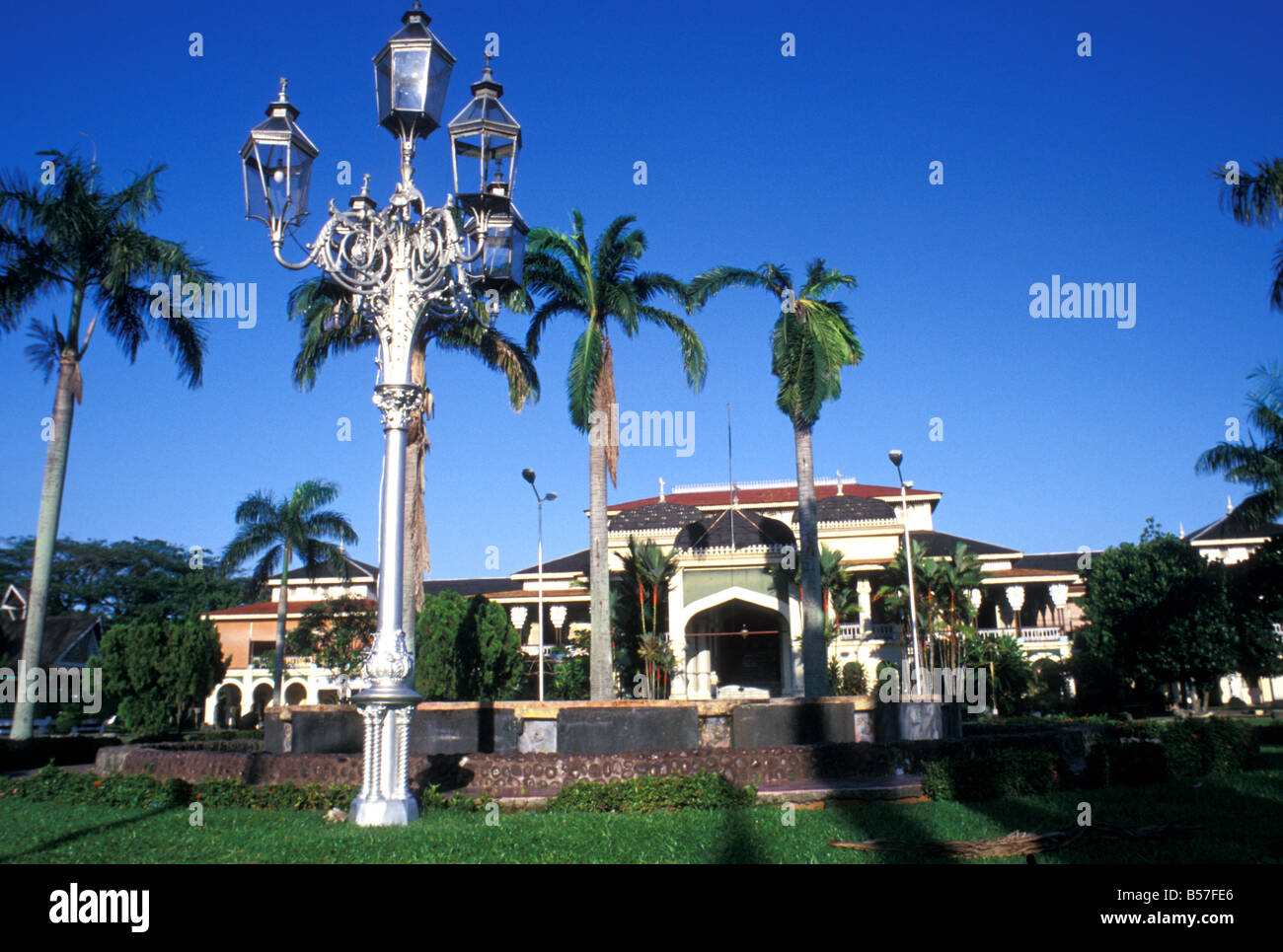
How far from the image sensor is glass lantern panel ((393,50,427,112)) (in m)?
10.2

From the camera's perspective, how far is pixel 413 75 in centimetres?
1023

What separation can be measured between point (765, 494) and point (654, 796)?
3594 cm

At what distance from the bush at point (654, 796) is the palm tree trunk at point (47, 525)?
527 inches

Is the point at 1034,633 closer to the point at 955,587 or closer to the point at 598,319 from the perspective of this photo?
the point at 955,587

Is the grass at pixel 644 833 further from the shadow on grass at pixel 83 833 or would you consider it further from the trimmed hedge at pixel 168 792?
the trimmed hedge at pixel 168 792

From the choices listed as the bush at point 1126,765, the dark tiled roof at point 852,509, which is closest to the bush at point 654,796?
the bush at point 1126,765

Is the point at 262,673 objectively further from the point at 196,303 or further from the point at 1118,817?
the point at 1118,817

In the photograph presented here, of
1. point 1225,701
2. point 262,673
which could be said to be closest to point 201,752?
point 262,673

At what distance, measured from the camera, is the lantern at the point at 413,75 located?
1016 cm

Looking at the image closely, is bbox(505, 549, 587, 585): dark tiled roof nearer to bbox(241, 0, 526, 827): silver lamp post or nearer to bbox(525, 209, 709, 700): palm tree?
bbox(525, 209, 709, 700): palm tree

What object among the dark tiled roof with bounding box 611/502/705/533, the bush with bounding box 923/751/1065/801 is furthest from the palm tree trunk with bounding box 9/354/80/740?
the dark tiled roof with bounding box 611/502/705/533

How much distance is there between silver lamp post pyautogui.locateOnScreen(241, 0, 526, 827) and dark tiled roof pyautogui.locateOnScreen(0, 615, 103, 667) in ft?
116

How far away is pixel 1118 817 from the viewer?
33.0 ft

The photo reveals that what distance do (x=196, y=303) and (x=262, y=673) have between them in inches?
1142
